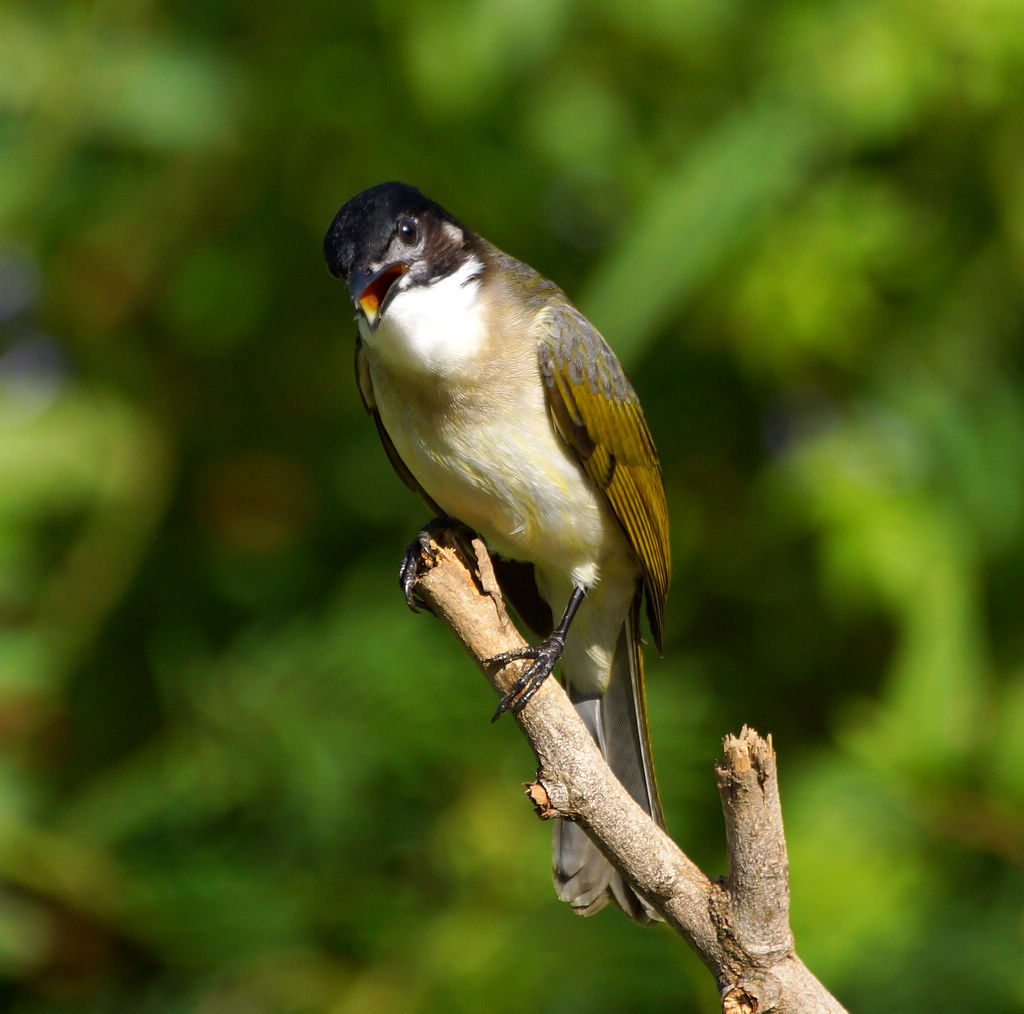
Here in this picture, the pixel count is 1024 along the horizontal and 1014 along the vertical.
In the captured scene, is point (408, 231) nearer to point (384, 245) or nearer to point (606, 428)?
point (384, 245)

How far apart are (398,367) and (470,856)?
1.52m

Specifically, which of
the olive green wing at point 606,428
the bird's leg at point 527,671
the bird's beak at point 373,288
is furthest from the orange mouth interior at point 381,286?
the bird's leg at point 527,671

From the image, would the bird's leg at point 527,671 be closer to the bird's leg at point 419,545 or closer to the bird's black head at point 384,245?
the bird's leg at point 419,545

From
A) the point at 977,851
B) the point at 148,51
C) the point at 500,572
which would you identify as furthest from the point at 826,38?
the point at 977,851

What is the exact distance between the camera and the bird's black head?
117 inches

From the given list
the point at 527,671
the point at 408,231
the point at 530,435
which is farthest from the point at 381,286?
the point at 527,671

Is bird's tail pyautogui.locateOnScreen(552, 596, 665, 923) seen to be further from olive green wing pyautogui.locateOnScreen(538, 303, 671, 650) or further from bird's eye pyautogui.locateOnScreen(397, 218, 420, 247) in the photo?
bird's eye pyautogui.locateOnScreen(397, 218, 420, 247)

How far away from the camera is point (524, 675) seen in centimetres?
256

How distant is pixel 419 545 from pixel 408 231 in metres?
0.78

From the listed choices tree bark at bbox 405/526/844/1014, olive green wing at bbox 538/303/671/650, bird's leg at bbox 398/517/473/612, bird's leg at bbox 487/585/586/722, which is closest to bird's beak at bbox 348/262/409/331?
olive green wing at bbox 538/303/671/650

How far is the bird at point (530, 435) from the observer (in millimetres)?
3033

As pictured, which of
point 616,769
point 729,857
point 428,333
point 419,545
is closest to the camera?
point 729,857

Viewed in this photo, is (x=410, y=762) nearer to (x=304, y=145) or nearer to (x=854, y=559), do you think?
(x=854, y=559)

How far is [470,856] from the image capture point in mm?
3918
